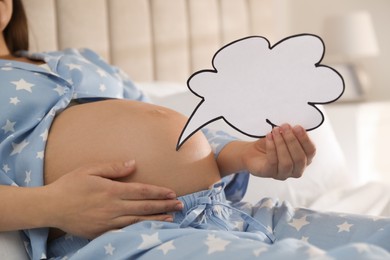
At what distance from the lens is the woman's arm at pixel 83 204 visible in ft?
2.92

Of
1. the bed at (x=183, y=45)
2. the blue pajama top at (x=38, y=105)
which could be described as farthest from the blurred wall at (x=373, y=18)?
the blue pajama top at (x=38, y=105)

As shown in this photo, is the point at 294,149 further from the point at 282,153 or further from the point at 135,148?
the point at 135,148

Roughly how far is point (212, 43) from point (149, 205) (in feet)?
5.08

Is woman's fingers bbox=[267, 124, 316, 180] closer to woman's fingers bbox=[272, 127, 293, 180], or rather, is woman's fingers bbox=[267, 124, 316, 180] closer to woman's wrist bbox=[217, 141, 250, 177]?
woman's fingers bbox=[272, 127, 293, 180]

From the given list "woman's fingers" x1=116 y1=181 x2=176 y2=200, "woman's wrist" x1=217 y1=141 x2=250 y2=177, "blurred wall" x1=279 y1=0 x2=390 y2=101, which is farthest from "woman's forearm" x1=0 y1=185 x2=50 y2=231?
"blurred wall" x1=279 y1=0 x2=390 y2=101

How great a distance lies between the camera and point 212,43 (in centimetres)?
238

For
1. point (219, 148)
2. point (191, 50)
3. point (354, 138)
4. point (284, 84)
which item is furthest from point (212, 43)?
point (284, 84)

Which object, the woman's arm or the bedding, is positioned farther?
the woman's arm

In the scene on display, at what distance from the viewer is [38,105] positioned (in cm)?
108

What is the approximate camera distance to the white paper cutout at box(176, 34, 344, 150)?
96 cm

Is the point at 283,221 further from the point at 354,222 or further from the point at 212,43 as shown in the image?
the point at 212,43

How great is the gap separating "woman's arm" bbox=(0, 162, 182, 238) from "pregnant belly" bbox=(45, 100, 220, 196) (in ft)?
0.20

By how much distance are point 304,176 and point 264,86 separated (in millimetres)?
708

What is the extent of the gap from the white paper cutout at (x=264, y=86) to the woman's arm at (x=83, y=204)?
0.13m
